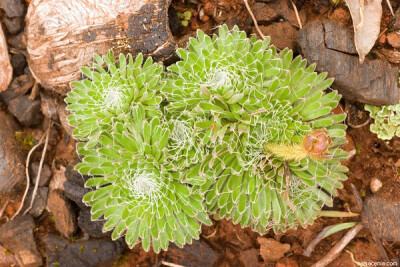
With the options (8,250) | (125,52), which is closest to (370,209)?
(125,52)

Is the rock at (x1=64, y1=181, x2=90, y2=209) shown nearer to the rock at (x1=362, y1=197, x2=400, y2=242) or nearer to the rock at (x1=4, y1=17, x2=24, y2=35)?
the rock at (x1=4, y1=17, x2=24, y2=35)

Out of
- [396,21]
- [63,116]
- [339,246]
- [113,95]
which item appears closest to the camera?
[113,95]

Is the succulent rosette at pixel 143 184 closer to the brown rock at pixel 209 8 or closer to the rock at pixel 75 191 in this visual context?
the rock at pixel 75 191

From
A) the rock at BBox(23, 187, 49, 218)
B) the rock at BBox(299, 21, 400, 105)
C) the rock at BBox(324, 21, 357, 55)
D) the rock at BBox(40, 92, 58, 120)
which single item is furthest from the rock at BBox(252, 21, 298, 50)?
the rock at BBox(23, 187, 49, 218)

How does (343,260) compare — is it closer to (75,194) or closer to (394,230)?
(394,230)

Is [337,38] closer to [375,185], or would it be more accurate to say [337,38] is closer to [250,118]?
[250,118]

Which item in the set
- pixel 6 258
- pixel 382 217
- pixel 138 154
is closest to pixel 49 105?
pixel 6 258

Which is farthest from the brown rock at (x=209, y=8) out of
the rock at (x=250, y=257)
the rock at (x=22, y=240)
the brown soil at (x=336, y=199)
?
the rock at (x=22, y=240)
